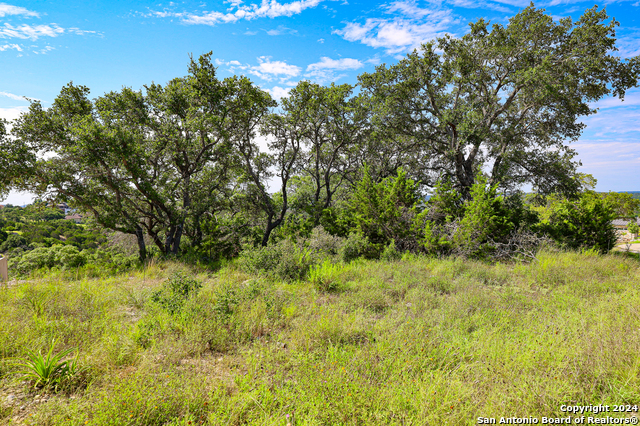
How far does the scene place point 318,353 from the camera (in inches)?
140

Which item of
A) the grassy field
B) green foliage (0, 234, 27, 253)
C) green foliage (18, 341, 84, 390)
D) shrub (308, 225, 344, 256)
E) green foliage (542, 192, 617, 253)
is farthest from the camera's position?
green foliage (0, 234, 27, 253)

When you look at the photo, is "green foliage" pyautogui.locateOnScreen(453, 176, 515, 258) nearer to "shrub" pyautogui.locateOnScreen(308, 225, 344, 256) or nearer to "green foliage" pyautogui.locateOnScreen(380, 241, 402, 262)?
"green foliage" pyautogui.locateOnScreen(380, 241, 402, 262)

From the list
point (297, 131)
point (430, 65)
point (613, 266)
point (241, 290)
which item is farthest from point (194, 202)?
point (613, 266)

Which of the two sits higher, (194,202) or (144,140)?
(144,140)

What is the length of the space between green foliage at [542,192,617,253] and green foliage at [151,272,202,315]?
12.8m

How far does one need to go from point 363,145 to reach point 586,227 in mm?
10289

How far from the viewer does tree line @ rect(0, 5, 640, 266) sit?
403 inches

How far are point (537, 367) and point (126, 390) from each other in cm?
434

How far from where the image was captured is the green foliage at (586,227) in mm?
10820

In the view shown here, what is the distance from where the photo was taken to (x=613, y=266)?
25.3 feet

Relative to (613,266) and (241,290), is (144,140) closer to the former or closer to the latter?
(241,290)

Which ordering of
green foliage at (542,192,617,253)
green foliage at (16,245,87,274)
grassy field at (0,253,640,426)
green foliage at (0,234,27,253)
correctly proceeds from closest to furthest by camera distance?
1. grassy field at (0,253,640,426)
2. green foliage at (16,245,87,274)
3. green foliage at (542,192,617,253)
4. green foliage at (0,234,27,253)

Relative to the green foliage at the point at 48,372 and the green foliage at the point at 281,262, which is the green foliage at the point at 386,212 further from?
the green foliage at the point at 48,372

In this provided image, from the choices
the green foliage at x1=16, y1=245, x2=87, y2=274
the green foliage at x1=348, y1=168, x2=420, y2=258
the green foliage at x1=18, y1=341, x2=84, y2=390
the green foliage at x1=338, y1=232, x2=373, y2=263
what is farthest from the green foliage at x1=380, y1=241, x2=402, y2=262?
the green foliage at x1=16, y1=245, x2=87, y2=274
